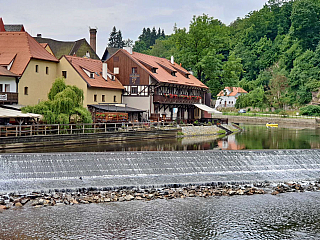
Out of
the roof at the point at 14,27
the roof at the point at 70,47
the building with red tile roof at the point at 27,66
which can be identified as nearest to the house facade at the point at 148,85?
the building with red tile roof at the point at 27,66

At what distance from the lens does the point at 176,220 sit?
1992cm

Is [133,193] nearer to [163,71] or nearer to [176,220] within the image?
[176,220]

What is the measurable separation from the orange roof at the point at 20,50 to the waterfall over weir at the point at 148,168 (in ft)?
64.0

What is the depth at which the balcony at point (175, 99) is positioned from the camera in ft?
180

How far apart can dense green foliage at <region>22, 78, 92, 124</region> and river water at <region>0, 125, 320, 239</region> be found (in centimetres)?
1831

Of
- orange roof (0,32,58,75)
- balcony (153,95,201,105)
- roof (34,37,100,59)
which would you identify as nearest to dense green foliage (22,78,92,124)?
orange roof (0,32,58,75)

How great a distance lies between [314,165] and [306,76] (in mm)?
67037

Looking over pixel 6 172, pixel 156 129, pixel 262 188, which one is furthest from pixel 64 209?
pixel 156 129

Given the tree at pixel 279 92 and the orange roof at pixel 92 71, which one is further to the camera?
the tree at pixel 279 92

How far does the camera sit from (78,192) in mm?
23516

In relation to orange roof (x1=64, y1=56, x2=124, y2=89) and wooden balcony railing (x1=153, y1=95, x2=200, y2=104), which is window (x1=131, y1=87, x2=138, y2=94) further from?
wooden balcony railing (x1=153, y1=95, x2=200, y2=104)

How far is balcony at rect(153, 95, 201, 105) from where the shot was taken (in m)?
54.8

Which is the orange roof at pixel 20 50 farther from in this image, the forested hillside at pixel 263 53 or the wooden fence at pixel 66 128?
the forested hillside at pixel 263 53

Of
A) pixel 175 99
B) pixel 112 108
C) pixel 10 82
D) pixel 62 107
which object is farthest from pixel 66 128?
pixel 175 99
